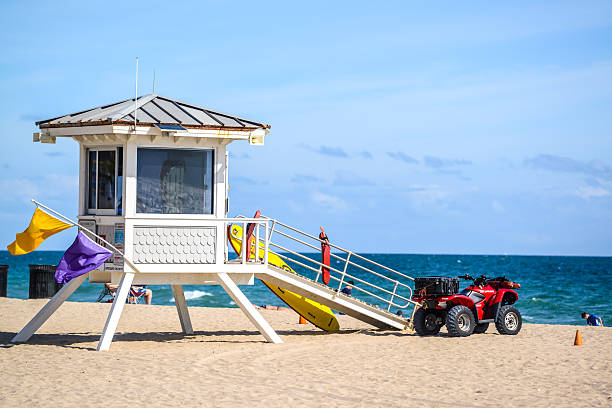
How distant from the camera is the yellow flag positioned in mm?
15094

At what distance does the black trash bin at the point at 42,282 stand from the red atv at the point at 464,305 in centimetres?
1360

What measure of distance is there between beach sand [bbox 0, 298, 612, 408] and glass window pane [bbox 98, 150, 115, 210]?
109 inches

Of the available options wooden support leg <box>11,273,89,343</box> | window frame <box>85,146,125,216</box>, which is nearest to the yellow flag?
window frame <box>85,146,125,216</box>

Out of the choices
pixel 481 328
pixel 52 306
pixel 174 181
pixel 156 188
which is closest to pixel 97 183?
pixel 156 188

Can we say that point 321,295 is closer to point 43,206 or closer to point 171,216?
point 171,216

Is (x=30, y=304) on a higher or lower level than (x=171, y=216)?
lower

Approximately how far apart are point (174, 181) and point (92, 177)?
5.56ft

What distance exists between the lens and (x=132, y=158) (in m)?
15.1

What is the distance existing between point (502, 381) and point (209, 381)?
4.42 metres

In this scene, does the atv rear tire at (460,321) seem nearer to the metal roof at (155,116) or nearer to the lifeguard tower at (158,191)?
the lifeguard tower at (158,191)

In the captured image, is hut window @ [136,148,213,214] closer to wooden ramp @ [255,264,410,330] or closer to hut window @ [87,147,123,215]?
hut window @ [87,147,123,215]

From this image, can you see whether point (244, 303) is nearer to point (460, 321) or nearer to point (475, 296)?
point (460, 321)

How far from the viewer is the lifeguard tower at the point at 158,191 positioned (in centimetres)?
1500

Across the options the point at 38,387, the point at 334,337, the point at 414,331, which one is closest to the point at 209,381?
the point at 38,387
